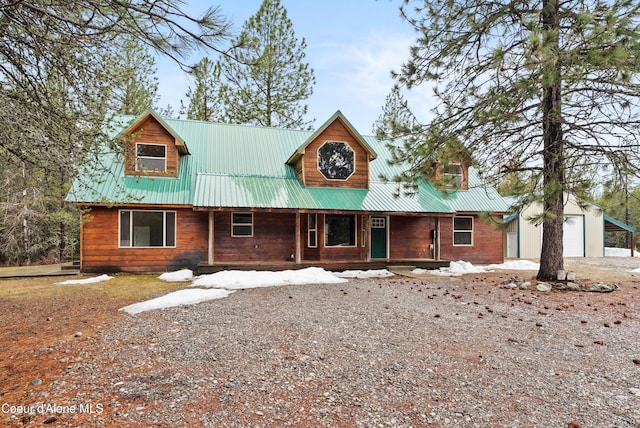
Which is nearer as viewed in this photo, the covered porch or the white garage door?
the covered porch

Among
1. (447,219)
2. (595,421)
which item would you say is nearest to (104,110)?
(595,421)

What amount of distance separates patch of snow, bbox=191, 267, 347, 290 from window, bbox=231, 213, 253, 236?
2882mm

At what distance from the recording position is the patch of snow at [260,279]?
30.6 ft

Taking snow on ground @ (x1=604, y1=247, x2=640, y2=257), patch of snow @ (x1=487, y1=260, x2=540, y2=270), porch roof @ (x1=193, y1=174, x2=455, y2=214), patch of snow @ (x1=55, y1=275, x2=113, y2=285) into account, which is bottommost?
snow on ground @ (x1=604, y1=247, x2=640, y2=257)

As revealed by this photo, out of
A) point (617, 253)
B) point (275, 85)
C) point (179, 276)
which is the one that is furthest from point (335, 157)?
point (617, 253)

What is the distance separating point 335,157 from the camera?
542 inches

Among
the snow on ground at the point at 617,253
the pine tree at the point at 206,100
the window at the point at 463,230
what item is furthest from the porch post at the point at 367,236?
the snow on ground at the point at 617,253

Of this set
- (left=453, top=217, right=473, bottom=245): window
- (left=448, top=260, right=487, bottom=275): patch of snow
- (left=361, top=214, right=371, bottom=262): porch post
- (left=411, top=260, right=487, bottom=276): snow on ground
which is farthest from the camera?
(left=453, top=217, right=473, bottom=245): window

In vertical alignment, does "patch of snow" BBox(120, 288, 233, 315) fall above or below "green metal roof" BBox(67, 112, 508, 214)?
below

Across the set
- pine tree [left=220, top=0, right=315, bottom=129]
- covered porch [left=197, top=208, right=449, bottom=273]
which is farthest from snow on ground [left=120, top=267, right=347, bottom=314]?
pine tree [left=220, top=0, right=315, bottom=129]

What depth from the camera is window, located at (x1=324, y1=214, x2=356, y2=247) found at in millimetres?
13422

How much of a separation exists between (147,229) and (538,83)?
11.8 meters

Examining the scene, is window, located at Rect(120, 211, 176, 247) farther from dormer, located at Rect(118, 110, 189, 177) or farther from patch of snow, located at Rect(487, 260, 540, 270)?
patch of snow, located at Rect(487, 260, 540, 270)

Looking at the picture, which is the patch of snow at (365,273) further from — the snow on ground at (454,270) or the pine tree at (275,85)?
the pine tree at (275,85)
